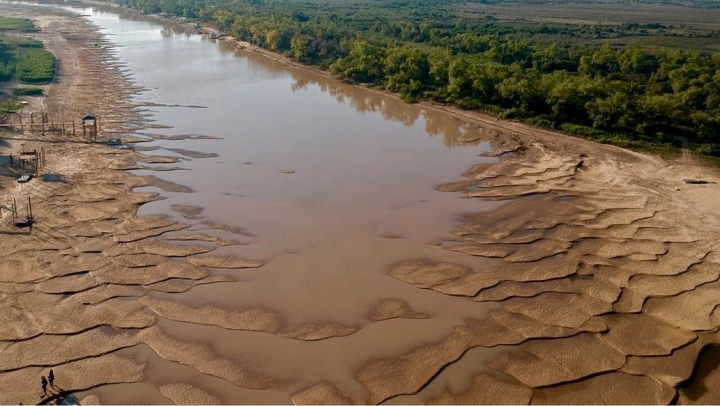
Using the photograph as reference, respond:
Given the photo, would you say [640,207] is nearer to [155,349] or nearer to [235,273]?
[235,273]

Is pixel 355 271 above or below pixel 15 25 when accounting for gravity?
Result: below

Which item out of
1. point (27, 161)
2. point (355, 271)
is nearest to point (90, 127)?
point (27, 161)

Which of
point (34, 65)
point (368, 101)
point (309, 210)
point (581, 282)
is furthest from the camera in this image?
point (34, 65)

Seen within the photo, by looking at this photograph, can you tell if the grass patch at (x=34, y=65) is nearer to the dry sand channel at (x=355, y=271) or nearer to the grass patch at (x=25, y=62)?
the grass patch at (x=25, y=62)

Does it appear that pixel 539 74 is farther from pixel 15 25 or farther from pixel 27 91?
pixel 15 25

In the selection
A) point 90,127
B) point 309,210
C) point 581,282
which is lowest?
point 581,282

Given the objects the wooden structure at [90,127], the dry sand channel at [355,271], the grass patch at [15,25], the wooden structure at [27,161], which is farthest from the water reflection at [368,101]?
the grass patch at [15,25]

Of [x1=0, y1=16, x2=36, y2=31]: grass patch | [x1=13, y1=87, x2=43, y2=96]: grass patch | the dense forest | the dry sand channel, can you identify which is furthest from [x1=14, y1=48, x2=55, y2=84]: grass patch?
the dense forest
